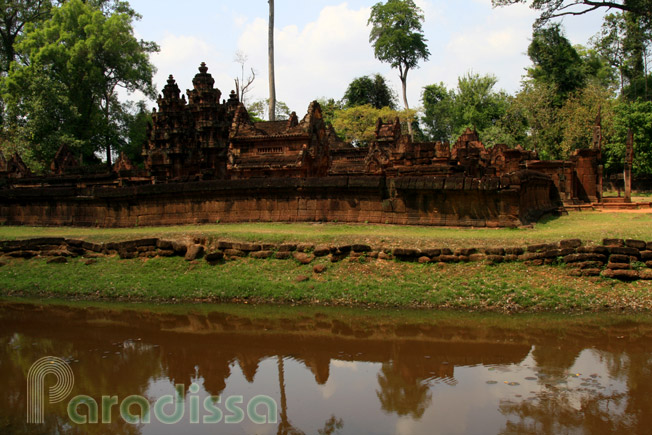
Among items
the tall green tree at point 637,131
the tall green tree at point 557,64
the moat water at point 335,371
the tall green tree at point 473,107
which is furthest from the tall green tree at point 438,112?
the moat water at point 335,371

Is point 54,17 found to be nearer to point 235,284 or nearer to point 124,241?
point 124,241

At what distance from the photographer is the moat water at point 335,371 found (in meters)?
5.09

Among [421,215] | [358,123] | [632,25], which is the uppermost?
[632,25]

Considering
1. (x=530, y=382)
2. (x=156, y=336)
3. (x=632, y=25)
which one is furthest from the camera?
(x=632, y=25)

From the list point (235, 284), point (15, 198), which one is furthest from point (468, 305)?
point (15, 198)

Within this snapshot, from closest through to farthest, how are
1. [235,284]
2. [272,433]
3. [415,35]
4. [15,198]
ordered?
[272,433] → [235,284] → [15,198] → [415,35]

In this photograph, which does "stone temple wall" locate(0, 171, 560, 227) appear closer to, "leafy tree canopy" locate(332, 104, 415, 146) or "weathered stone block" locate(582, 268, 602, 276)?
"weathered stone block" locate(582, 268, 602, 276)

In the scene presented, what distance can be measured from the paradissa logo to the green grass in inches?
235

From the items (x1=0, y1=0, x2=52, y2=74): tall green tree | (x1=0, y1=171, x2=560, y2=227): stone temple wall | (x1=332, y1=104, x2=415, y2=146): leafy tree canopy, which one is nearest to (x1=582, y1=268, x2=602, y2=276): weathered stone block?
(x1=0, y1=171, x2=560, y2=227): stone temple wall

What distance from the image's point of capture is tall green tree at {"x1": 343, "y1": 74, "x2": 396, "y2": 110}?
2381 inches

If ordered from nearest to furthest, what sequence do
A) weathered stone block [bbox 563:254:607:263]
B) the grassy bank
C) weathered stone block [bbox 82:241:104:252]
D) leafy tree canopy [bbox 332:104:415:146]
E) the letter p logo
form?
1. the letter p logo
2. the grassy bank
3. weathered stone block [bbox 563:254:607:263]
4. weathered stone block [bbox 82:241:104:252]
5. leafy tree canopy [bbox 332:104:415:146]

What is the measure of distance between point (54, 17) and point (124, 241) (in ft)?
122

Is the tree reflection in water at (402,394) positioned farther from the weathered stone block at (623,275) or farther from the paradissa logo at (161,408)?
the weathered stone block at (623,275)

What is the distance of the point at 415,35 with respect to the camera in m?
55.9
